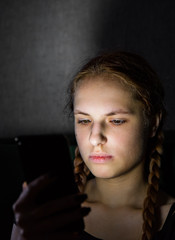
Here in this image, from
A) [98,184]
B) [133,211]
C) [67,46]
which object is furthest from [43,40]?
[133,211]

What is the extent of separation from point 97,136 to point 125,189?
206mm

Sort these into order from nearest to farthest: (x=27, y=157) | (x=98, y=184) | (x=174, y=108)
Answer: (x=27, y=157)
(x=98, y=184)
(x=174, y=108)

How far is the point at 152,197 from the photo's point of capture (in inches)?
35.9

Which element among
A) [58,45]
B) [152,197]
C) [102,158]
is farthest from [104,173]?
[58,45]

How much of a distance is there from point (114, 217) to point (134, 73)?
1.31 ft

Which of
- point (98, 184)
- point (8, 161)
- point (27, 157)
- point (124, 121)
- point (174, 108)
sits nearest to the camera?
point (27, 157)

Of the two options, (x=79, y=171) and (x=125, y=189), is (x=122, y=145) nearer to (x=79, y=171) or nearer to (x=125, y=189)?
(x=125, y=189)

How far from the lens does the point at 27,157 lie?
69 centimetres

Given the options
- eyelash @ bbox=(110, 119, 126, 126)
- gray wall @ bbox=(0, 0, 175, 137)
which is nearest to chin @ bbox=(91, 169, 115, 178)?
eyelash @ bbox=(110, 119, 126, 126)

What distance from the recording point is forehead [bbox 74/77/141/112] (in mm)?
839

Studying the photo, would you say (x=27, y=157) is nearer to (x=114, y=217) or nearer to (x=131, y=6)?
(x=114, y=217)

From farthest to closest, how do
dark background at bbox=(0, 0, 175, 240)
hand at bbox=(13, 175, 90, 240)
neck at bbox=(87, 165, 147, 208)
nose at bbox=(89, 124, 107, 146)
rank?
dark background at bbox=(0, 0, 175, 240) → neck at bbox=(87, 165, 147, 208) → nose at bbox=(89, 124, 107, 146) → hand at bbox=(13, 175, 90, 240)

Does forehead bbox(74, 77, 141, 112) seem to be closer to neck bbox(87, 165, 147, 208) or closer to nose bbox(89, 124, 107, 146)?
nose bbox(89, 124, 107, 146)

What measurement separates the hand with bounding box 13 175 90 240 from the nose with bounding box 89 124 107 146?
0.16 m
